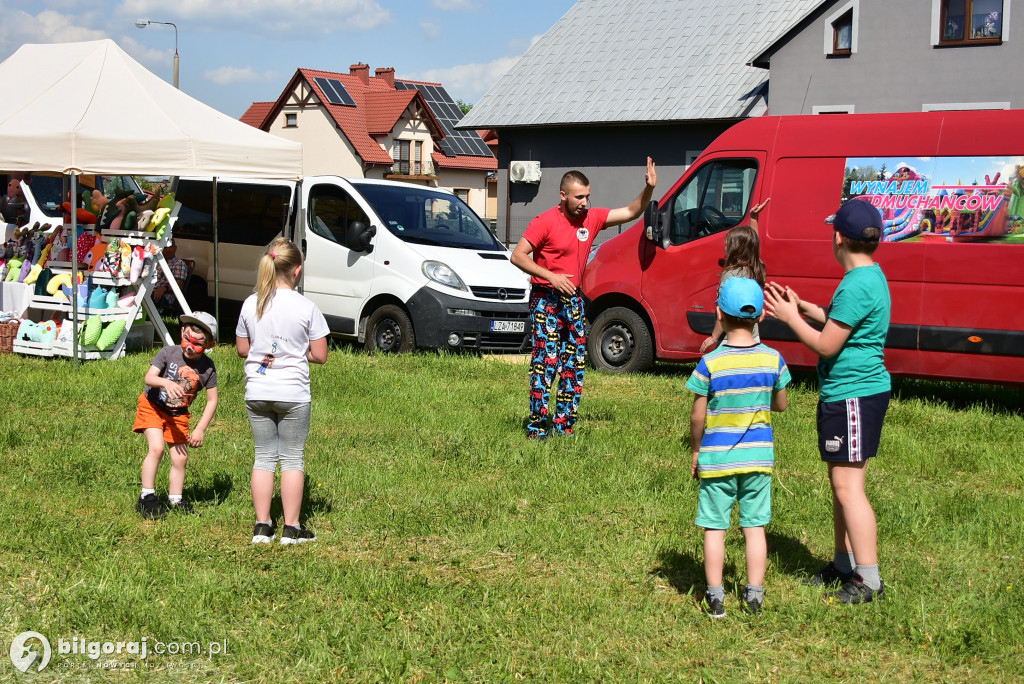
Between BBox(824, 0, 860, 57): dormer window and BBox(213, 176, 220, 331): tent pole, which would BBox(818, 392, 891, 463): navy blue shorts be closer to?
BBox(213, 176, 220, 331): tent pole

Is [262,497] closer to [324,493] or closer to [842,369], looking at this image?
[324,493]

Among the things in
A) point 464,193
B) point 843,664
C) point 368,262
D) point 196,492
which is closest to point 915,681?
point 843,664

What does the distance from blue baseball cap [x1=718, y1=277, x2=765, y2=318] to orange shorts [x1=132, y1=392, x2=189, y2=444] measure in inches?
120

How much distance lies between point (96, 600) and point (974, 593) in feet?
12.6

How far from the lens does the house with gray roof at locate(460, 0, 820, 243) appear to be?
1097 inches

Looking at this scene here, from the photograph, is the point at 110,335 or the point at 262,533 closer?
the point at 262,533

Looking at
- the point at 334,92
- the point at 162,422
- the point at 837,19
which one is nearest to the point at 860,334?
the point at 162,422

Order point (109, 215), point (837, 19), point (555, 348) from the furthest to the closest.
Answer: point (837, 19) → point (109, 215) → point (555, 348)

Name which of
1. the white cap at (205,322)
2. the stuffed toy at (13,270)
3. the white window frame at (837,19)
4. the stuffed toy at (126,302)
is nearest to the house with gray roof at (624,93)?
the white window frame at (837,19)

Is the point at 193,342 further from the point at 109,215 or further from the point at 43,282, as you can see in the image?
the point at 109,215

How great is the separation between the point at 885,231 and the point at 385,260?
Result: 527 centimetres

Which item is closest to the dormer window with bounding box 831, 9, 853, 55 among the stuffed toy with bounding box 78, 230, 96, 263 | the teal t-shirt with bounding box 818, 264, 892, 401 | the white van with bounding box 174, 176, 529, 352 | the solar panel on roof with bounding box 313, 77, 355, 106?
the white van with bounding box 174, 176, 529, 352

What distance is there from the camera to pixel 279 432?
17.5 feet

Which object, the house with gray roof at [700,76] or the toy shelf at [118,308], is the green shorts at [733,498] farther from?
the house with gray roof at [700,76]
